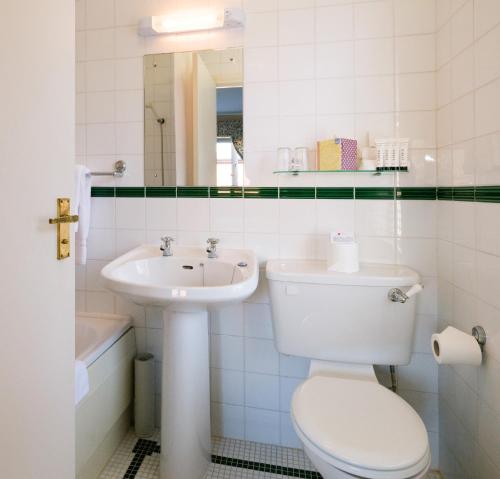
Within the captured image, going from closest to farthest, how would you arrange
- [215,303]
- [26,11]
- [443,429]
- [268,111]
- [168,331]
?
1. [26,11]
2. [215,303]
3. [168,331]
4. [443,429]
5. [268,111]

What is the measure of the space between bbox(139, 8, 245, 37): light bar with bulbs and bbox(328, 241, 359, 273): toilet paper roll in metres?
1.09

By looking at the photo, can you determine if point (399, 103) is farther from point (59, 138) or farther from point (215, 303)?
point (59, 138)

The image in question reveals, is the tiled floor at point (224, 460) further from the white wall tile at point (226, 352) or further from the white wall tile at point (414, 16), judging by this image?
the white wall tile at point (414, 16)

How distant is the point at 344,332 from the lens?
133 centimetres

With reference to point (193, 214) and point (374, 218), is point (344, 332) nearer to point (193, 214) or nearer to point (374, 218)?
point (374, 218)

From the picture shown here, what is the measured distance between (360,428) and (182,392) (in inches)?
26.3

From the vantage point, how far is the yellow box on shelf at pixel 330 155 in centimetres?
140

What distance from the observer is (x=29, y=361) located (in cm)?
78

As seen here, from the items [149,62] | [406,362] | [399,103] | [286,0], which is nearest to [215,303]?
[406,362]

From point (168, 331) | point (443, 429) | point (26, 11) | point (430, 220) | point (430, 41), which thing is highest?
point (430, 41)

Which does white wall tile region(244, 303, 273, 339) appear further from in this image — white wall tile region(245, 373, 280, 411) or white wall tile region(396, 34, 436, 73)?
white wall tile region(396, 34, 436, 73)

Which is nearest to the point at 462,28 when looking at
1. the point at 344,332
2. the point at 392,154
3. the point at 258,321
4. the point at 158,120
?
the point at 392,154

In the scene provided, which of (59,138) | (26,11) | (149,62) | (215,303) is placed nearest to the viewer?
(26,11)

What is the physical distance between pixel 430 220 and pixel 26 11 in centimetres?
151
